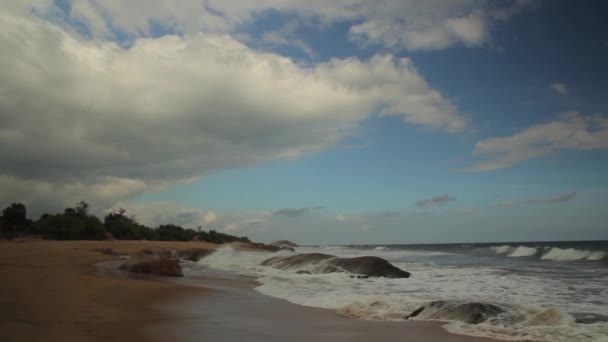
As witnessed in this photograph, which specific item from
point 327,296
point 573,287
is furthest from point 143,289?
point 573,287

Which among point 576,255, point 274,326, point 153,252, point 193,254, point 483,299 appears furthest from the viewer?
point 576,255

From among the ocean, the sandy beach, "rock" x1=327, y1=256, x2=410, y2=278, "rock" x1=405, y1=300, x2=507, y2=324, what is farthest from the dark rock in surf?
"rock" x1=405, y1=300, x2=507, y2=324

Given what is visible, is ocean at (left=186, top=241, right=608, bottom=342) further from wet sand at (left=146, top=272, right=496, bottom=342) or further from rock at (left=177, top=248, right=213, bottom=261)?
rock at (left=177, top=248, right=213, bottom=261)

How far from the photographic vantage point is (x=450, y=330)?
24.4 feet

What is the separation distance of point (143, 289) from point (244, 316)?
4.42m

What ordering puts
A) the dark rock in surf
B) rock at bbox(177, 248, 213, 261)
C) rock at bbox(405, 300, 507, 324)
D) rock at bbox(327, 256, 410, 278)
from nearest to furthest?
rock at bbox(405, 300, 507, 324), rock at bbox(327, 256, 410, 278), the dark rock in surf, rock at bbox(177, 248, 213, 261)

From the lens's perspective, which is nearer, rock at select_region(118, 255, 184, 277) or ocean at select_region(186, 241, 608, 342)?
ocean at select_region(186, 241, 608, 342)

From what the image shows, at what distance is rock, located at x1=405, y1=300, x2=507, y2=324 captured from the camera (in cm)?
834

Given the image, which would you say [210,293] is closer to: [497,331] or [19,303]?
[19,303]

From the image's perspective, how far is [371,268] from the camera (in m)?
19.0

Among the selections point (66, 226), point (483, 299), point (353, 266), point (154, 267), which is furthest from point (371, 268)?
point (66, 226)

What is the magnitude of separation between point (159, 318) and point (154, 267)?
9794mm

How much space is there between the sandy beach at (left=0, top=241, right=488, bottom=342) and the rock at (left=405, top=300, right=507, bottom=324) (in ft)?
2.33

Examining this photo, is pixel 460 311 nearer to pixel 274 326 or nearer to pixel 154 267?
pixel 274 326
